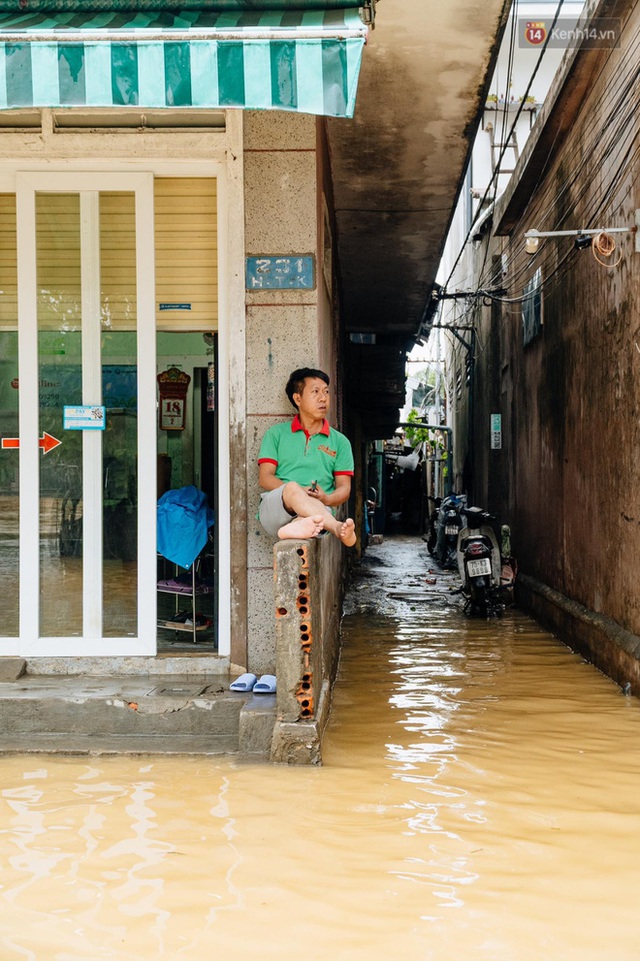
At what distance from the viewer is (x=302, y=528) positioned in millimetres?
4145

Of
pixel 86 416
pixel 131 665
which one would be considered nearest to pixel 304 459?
pixel 86 416

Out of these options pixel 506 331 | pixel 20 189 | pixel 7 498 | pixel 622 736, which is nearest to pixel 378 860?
pixel 622 736

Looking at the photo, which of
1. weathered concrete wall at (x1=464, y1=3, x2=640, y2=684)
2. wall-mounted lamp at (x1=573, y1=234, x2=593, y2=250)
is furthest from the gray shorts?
wall-mounted lamp at (x1=573, y1=234, x2=593, y2=250)

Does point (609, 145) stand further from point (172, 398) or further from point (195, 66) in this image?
point (195, 66)

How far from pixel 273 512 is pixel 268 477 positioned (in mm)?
238

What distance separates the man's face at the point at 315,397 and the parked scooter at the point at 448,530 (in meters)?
8.91

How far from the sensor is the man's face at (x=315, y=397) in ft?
14.7

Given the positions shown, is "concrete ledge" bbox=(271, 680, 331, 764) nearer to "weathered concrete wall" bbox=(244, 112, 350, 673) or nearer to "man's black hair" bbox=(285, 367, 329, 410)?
"weathered concrete wall" bbox=(244, 112, 350, 673)

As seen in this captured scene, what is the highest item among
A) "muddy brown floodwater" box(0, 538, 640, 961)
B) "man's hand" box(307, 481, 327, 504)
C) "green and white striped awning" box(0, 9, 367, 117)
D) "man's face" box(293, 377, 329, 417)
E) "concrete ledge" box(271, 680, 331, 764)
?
"green and white striped awning" box(0, 9, 367, 117)

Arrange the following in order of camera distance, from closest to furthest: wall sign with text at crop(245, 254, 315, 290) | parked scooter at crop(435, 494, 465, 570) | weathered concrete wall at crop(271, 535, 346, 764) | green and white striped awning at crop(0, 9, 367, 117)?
green and white striped awning at crop(0, 9, 367, 117) < weathered concrete wall at crop(271, 535, 346, 764) < wall sign with text at crop(245, 254, 315, 290) < parked scooter at crop(435, 494, 465, 570)

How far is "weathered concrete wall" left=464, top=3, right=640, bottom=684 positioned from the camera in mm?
5859

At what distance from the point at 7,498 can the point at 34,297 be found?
1.15 metres

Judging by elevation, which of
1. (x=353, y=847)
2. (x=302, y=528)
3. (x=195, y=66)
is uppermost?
(x=195, y=66)

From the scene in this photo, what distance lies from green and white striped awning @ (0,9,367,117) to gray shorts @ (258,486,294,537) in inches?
70.1
